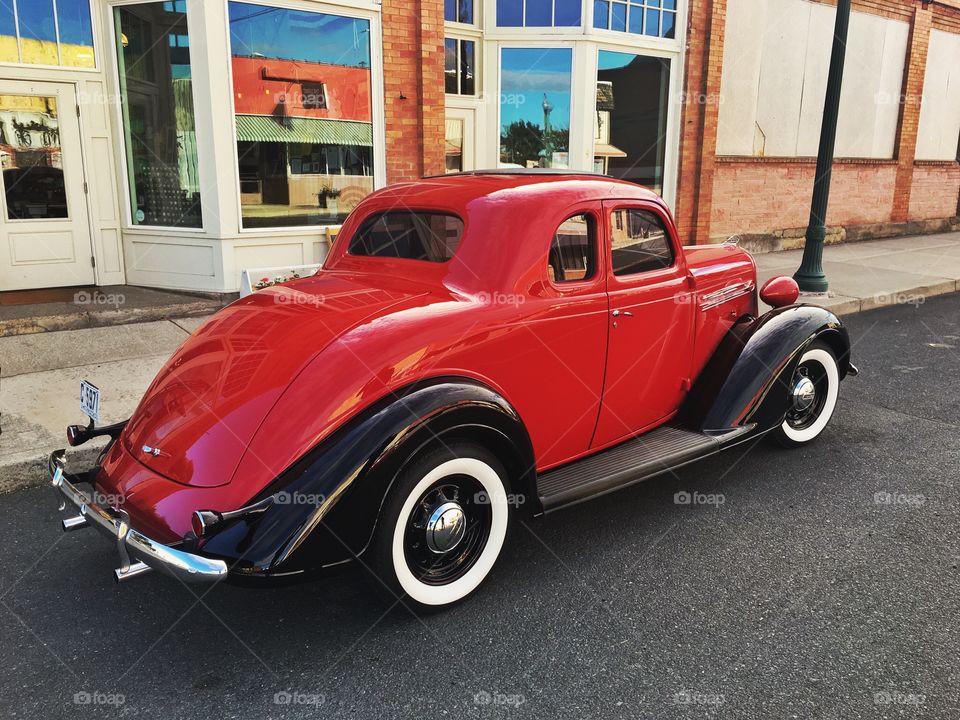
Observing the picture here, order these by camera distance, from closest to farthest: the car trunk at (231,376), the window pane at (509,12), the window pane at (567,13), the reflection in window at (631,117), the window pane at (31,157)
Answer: the car trunk at (231,376) < the window pane at (31,157) < the window pane at (509,12) < the window pane at (567,13) < the reflection in window at (631,117)

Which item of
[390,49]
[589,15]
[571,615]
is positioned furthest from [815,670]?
[589,15]

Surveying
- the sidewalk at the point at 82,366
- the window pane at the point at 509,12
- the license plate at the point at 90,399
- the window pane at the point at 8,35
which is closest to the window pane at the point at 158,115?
the window pane at the point at 8,35

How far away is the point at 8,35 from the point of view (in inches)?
305

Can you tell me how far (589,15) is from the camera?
10773mm

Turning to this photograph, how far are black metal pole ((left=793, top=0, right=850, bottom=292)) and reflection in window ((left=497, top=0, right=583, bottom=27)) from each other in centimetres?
359

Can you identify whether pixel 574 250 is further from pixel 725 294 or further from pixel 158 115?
pixel 158 115

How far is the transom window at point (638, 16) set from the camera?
11.0 m

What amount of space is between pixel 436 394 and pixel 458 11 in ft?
29.5

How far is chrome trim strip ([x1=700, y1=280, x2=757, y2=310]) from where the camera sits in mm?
4461

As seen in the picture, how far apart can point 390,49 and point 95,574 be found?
295 inches

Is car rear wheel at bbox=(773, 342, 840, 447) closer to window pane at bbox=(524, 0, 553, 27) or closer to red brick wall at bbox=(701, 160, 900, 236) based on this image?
window pane at bbox=(524, 0, 553, 27)

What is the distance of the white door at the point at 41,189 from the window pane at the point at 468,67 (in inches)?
199

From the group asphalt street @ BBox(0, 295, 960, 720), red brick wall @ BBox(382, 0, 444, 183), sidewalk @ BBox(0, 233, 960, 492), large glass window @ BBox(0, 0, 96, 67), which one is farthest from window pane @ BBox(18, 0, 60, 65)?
asphalt street @ BBox(0, 295, 960, 720)

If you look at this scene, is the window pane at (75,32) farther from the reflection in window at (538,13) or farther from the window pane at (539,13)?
the window pane at (539,13)
